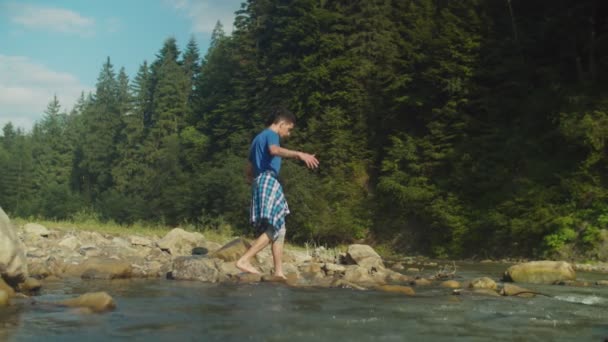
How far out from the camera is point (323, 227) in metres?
29.2

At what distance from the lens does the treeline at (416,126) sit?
853 inches

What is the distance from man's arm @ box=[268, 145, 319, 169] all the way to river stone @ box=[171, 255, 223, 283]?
6.70 ft

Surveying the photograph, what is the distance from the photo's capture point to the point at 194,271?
7684 mm

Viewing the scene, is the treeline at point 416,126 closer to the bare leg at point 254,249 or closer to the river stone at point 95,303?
the bare leg at point 254,249

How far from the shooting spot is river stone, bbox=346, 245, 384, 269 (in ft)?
36.6

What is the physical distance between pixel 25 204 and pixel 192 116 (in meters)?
31.0

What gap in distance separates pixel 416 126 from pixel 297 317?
91.5 feet

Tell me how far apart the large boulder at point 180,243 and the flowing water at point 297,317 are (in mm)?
5092

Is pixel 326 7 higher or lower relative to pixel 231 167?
higher

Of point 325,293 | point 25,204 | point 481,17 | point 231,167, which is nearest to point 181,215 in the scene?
point 231,167

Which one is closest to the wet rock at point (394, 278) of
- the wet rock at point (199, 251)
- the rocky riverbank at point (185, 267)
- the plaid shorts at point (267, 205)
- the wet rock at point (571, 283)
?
the rocky riverbank at point (185, 267)

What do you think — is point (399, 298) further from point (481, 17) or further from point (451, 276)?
point (481, 17)

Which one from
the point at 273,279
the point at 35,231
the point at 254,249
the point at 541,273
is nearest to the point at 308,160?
the point at 254,249

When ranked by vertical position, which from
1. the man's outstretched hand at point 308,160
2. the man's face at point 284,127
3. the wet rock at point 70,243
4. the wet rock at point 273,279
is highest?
the man's face at point 284,127
